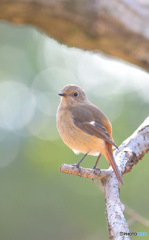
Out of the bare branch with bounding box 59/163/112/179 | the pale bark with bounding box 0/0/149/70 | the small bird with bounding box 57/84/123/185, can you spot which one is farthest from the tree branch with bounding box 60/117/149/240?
the pale bark with bounding box 0/0/149/70

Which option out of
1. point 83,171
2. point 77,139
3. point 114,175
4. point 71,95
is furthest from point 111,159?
point 71,95

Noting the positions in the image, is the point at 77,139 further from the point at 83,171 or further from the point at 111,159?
the point at 83,171

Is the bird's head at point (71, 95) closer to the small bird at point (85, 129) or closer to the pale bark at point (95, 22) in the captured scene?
the small bird at point (85, 129)

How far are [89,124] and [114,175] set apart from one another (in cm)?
96

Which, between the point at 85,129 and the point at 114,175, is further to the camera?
the point at 85,129

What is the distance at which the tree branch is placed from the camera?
271cm

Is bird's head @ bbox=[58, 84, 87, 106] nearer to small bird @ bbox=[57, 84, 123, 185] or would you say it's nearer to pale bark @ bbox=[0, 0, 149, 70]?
small bird @ bbox=[57, 84, 123, 185]

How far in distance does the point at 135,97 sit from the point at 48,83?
2.07 meters

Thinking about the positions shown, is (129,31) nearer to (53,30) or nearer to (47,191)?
(53,30)

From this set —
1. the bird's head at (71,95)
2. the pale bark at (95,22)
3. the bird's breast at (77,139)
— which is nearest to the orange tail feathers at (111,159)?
the bird's breast at (77,139)

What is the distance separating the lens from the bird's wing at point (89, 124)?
13.4 feet

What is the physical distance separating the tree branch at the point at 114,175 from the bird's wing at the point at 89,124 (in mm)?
281

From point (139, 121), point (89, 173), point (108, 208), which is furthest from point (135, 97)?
point (108, 208)

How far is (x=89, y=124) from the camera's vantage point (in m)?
4.31
